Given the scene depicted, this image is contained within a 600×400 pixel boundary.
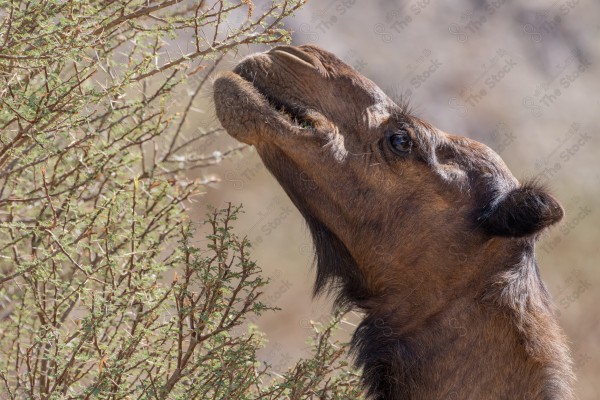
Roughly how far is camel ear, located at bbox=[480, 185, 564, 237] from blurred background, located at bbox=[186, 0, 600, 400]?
10.0m

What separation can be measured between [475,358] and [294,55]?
5.68 ft

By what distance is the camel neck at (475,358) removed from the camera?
4.73 meters

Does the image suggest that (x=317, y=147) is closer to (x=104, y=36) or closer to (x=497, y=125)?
(x=104, y=36)

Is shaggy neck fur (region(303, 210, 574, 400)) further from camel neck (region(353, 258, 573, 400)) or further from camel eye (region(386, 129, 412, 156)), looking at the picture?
camel eye (region(386, 129, 412, 156))

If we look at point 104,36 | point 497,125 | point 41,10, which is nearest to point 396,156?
point 104,36

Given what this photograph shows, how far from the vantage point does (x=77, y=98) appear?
4.64 m

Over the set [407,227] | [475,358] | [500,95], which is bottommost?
[475,358]

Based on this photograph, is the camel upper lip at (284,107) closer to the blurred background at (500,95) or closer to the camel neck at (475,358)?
the camel neck at (475,358)

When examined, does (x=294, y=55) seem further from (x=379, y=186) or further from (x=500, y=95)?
(x=500, y=95)

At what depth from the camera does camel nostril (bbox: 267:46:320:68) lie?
4867mm

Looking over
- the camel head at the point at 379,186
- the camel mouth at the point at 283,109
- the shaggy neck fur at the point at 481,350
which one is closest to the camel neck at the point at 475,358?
the shaggy neck fur at the point at 481,350

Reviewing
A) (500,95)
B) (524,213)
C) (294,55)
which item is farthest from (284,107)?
(500,95)

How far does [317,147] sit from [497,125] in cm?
1422

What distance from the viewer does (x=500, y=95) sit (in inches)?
800
